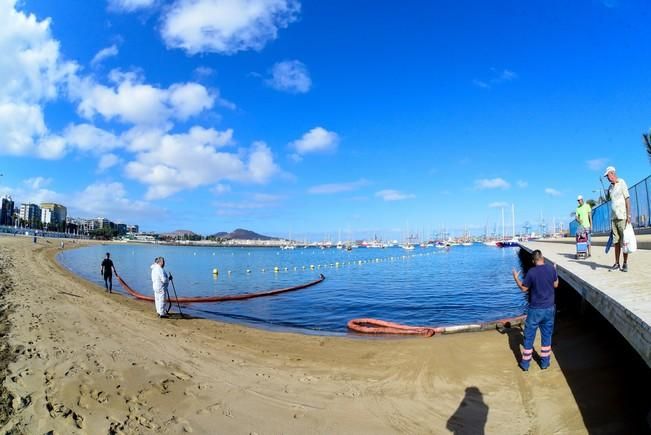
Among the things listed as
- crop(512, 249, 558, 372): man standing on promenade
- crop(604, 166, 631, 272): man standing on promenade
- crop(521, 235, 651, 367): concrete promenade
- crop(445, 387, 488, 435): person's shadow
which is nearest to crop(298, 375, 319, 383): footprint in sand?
crop(445, 387, 488, 435): person's shadow

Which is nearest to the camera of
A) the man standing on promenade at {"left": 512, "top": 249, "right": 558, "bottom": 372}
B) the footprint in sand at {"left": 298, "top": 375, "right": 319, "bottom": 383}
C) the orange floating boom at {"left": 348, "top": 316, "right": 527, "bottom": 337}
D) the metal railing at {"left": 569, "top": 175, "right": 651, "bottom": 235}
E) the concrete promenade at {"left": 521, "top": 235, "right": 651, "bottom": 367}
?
the concrete promenade at {"left": 521, "top": 235, "right": 651, "bottom": 367}

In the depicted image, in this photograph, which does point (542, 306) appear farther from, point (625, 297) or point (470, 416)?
point (470, 416)

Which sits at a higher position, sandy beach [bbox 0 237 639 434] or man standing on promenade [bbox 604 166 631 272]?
man standing on promenade [bbox 604 166 631 272]

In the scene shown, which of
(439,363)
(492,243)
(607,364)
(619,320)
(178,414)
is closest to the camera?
(619,320)

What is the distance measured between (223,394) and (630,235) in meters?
9.23

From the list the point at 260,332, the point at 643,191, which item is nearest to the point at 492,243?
the point at 643,191

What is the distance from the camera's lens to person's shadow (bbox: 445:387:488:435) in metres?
5.77

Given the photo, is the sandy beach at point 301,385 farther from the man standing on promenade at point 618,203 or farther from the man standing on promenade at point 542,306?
the man standing on promenade at point 618,203

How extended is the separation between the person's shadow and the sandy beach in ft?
0.06

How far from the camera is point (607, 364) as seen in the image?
738 centimetres

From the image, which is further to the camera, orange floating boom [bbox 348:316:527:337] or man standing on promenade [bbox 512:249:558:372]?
orange floating boom [bbox 348:316:527:337]

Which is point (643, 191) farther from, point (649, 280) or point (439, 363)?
point (439, 363)

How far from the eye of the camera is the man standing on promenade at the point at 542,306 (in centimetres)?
748

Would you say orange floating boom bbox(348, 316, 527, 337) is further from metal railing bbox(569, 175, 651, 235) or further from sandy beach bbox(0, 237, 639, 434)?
metal railing bbox(569, 175, 651, 235)
